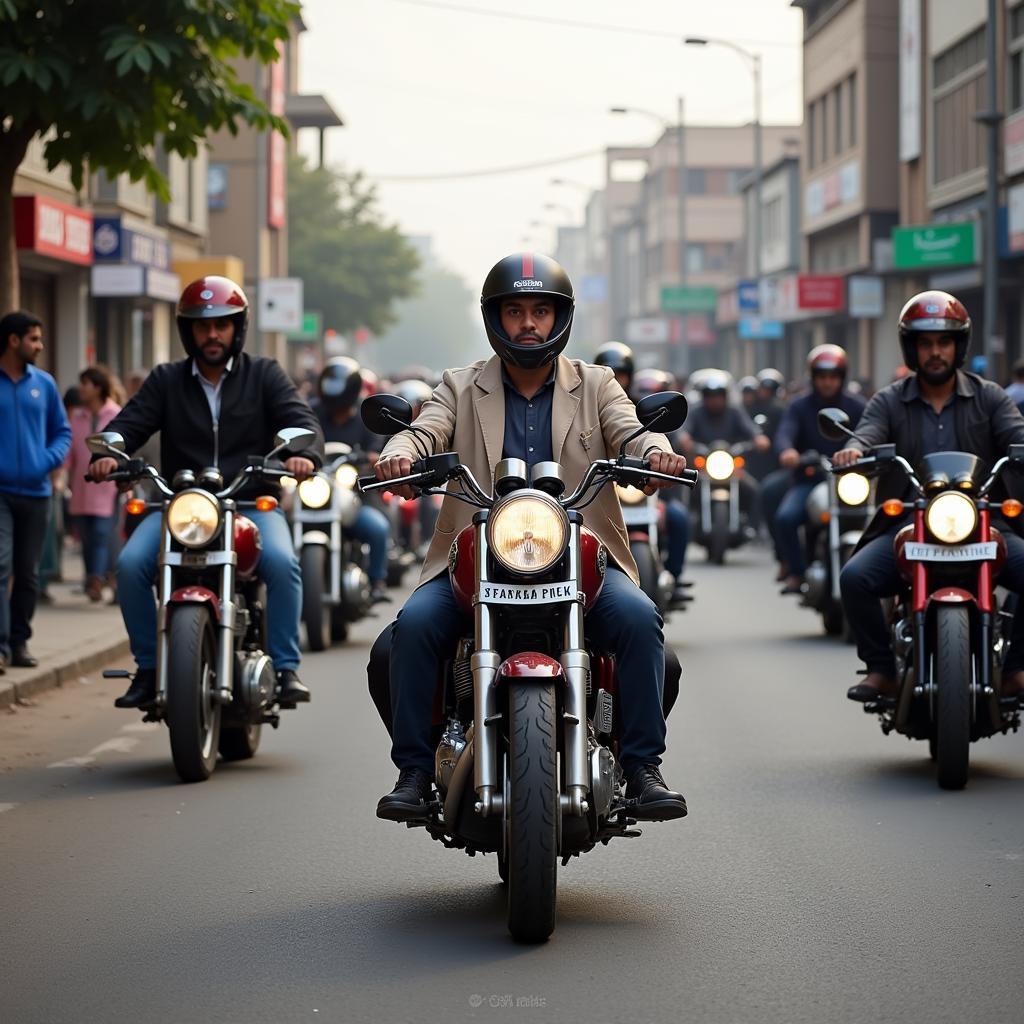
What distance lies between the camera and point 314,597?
1405 centimetres

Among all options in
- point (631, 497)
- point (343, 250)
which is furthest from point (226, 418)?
point (343, 250)

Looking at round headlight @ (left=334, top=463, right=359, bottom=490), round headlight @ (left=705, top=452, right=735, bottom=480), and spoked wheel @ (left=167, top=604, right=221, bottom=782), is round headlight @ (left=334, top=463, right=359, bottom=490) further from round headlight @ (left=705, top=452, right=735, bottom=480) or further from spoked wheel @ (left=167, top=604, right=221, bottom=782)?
spoked wheel @ (left=167, top=604, right=221, bottom=782)

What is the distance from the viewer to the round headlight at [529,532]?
5.78 m

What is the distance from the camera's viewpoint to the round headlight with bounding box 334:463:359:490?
14578mm

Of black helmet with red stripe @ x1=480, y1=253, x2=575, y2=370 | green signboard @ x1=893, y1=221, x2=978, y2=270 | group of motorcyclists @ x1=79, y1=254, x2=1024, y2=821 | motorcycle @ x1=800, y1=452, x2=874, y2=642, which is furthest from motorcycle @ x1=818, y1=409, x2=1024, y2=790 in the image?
green signboard @ x1=893, y1=221, x2=978, y2=270

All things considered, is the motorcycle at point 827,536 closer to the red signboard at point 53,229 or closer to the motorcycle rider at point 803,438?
the motorcycle rider at point 803,438

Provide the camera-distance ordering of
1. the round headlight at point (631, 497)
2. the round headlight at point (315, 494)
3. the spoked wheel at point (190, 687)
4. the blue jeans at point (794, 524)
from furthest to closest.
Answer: the blue jeans at point (794, 524) → the round headlight at point (315, 494) → the round headlight at point (631, 497) → the spoked wheel at point (190, 687)

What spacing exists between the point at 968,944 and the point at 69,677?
7.85 m

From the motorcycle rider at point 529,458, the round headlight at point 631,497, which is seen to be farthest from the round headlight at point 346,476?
the motorcycle rider at point 529,458

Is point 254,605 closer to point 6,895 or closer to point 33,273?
point 6,895

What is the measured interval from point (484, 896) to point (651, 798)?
80 cm

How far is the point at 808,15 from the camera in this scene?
197 ft

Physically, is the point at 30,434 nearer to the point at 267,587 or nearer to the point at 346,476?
the point at 346,476

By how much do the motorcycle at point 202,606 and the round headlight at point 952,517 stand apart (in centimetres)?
255
